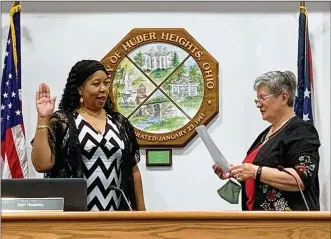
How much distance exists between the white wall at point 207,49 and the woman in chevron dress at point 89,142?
0.76 m

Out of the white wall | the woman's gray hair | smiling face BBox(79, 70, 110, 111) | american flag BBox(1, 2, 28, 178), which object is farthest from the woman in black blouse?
american flag BBox(1, 2, 28, 178)

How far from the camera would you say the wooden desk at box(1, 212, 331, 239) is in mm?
2281

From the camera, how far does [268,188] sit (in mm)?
2812

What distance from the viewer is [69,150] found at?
2.92 meters

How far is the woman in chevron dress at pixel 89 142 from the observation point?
9.58ft

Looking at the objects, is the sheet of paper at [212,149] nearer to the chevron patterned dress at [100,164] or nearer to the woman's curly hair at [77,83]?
the chevron patterned dress at [100,164]

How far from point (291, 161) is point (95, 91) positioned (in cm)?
89

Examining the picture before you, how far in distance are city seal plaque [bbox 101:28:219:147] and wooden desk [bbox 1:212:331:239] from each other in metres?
1.52

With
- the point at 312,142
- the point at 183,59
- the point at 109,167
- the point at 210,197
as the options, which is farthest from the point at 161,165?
the point at 312,142

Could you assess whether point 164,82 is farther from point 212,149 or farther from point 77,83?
point 212,149

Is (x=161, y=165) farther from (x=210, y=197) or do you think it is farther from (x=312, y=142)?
(x=312, y=142)

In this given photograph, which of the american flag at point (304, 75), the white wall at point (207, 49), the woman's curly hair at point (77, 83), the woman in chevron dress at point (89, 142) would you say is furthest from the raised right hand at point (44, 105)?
the american flag at point (304, 75)

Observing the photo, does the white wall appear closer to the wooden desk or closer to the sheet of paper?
the sheet of paper

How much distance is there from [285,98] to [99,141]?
804mm
